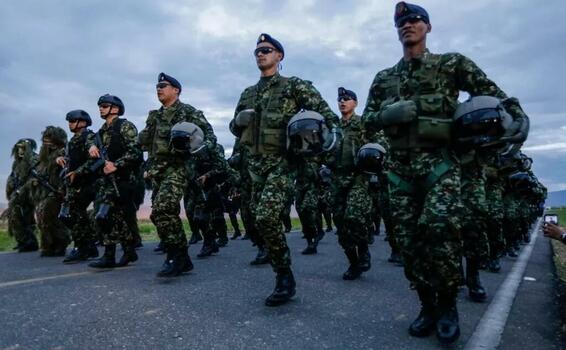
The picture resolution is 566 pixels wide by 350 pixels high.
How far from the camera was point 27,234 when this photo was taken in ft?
28.5

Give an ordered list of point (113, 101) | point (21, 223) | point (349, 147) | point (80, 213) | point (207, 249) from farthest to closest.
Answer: point (21, 223), point (207, 249), point (80, 213), point (113, 101), point (349, 147)

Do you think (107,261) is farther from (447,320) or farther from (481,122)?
(481,122)

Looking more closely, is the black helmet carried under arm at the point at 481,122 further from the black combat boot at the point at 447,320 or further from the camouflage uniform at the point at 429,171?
the black combat boot at the point at 447,320

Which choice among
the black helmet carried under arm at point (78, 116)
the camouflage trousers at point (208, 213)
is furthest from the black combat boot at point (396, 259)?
the black helmet carried under arm at point (78, 116)

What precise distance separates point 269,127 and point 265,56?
30.8 inches

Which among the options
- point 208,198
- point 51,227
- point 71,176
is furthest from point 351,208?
point 51,227

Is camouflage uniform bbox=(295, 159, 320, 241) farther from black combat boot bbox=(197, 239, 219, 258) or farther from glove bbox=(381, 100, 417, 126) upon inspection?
glove bbox=(381, 100, 417, 126)

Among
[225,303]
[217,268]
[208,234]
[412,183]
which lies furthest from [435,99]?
[208,234]

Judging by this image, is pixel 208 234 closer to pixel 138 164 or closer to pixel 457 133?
pixel 138 164

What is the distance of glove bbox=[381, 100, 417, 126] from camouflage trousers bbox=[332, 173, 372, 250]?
2.23 meters

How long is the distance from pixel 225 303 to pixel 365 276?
2234mm

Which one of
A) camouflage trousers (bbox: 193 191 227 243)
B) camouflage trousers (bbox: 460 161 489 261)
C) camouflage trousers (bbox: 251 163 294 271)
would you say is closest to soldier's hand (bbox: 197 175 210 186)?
camouflage trousers (bbox: 193 191 227 243)

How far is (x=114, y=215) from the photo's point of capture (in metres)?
6.10

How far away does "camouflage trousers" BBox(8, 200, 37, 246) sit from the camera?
8648 millimetres
